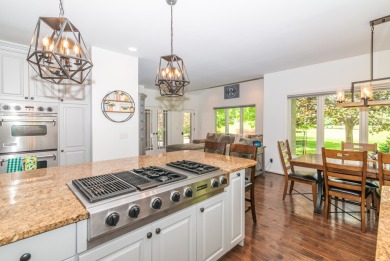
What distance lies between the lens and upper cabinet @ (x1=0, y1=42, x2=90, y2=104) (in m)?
2.81

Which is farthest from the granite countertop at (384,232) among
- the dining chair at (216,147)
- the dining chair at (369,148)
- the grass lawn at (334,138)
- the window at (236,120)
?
the window at (236,120)

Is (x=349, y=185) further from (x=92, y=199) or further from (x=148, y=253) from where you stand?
(x=92, y=199)

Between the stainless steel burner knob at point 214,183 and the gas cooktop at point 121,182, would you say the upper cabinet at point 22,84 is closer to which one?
the gas cooktop at point 121,182

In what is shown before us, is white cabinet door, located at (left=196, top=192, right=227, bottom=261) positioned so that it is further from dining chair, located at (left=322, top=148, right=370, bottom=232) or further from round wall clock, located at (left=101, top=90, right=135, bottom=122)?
round wall clock, located at (left=101, top=90, right=135, bottom=122)

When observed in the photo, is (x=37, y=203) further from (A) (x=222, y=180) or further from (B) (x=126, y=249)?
(A) (x=222, y=180)

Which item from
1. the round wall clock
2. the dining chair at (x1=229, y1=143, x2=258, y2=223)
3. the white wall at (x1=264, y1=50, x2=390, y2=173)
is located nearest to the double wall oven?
the round wall clock

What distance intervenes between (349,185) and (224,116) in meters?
5.09

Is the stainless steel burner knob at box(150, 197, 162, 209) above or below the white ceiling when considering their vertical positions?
below

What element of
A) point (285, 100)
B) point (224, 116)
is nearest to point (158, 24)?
point (285, 100)

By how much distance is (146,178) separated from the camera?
145cm

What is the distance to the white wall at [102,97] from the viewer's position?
3.29 m

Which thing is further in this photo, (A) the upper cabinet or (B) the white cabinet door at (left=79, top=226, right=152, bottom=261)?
(A) the upper cabinet

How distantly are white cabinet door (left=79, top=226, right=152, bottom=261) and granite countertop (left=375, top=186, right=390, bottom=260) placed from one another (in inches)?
42.8

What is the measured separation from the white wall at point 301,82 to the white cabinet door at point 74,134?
4236 mm
